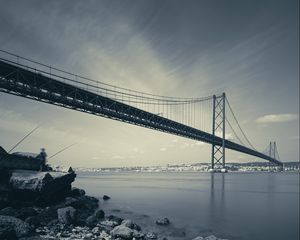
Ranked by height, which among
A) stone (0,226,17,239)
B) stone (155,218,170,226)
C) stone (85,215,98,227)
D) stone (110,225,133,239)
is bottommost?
stone (155,218,170,226)

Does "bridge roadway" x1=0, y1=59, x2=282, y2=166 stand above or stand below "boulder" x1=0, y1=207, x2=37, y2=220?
above

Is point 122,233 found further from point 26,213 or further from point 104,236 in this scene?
point 26,213

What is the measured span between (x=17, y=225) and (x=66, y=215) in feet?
9.83

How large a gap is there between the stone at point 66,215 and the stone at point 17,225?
2439 mm

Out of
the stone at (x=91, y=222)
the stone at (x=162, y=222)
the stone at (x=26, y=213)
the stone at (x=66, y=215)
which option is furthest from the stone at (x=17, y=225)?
the stone at (x=162, y=222)

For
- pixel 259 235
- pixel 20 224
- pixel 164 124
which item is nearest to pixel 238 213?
pixel 259 235

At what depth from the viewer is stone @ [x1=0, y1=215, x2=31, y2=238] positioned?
1039 centimetres

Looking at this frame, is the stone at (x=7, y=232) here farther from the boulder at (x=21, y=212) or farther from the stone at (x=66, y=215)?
the boulder at (x=21, y=212)

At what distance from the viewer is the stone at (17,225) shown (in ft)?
34.1

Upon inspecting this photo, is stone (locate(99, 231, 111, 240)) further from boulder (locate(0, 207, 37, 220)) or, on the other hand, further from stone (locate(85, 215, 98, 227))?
boulder (locate(0, 207, 37, 220))

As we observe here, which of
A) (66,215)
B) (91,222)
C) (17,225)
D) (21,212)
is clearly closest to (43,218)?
(66,215)

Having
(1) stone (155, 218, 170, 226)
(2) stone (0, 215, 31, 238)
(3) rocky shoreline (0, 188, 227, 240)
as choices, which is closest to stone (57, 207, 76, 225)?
(3) rocky shoreline (0, 188, 227, 240)

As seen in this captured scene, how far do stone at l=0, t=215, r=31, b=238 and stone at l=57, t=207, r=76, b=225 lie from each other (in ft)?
8.00

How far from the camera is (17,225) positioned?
11023 millimetres
